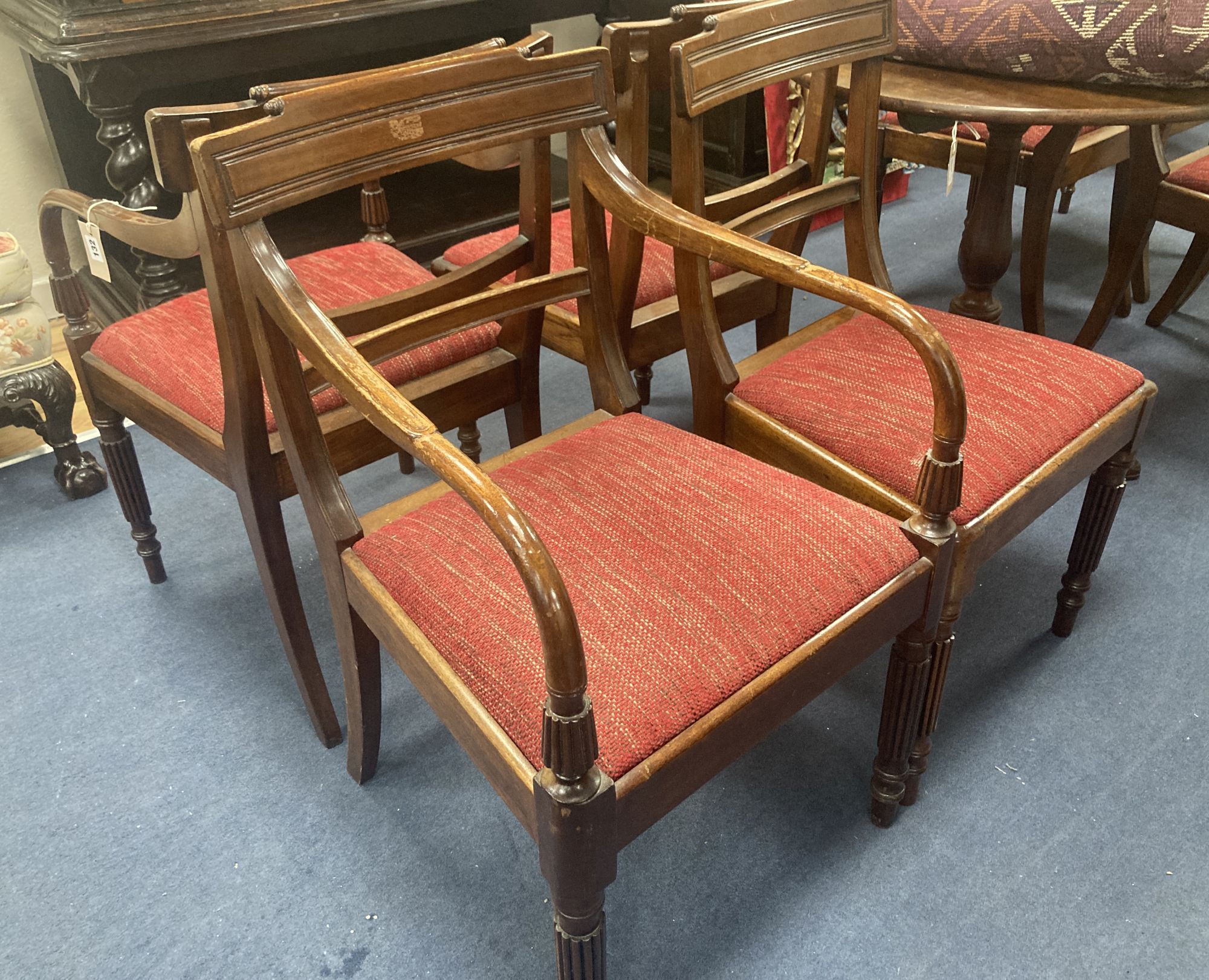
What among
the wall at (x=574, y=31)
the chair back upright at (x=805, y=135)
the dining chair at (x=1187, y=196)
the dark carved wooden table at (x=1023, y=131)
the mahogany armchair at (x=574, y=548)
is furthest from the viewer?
the wall at (x=574, y=31)

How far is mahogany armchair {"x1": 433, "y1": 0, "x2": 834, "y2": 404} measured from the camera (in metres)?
1.42

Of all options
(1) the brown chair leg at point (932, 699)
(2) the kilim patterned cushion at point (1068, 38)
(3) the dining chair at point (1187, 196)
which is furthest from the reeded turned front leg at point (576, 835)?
(3) the dining chair at point (1187, 196)

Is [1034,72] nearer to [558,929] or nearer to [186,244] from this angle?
[186,244]

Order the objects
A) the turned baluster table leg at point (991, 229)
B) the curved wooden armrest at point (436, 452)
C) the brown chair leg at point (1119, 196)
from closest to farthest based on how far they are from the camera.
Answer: the curved wooden armrest at point (436, 452) → the turned baluster table leg at point (991, 229) → the brown chair leg at point (1119, 196)

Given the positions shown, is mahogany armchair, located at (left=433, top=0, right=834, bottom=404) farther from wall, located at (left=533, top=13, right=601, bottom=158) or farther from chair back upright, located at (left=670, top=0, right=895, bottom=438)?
wall, located at (left=533, top=13, right=601, bottom=158)

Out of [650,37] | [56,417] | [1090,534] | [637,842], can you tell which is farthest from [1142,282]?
[56,417]

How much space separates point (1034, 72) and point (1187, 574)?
939mm

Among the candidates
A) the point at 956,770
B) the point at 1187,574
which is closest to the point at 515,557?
the point at 956,770

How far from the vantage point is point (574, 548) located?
41.1 inches

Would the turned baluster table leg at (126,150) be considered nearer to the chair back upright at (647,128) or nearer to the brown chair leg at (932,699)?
the chair back upright at (647,128)

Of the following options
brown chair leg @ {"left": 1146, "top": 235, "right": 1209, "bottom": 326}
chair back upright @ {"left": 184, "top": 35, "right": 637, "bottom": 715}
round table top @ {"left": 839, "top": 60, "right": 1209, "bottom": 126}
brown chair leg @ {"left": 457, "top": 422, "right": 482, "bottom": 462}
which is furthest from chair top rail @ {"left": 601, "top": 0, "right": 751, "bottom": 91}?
brown chair leg @ {"left": 1146, "top": 235, "right": 1209, "bottom": 326}

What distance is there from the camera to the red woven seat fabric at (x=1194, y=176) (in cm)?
202

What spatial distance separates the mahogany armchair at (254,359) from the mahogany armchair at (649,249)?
0.16m

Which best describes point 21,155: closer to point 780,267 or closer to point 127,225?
point 127,225
